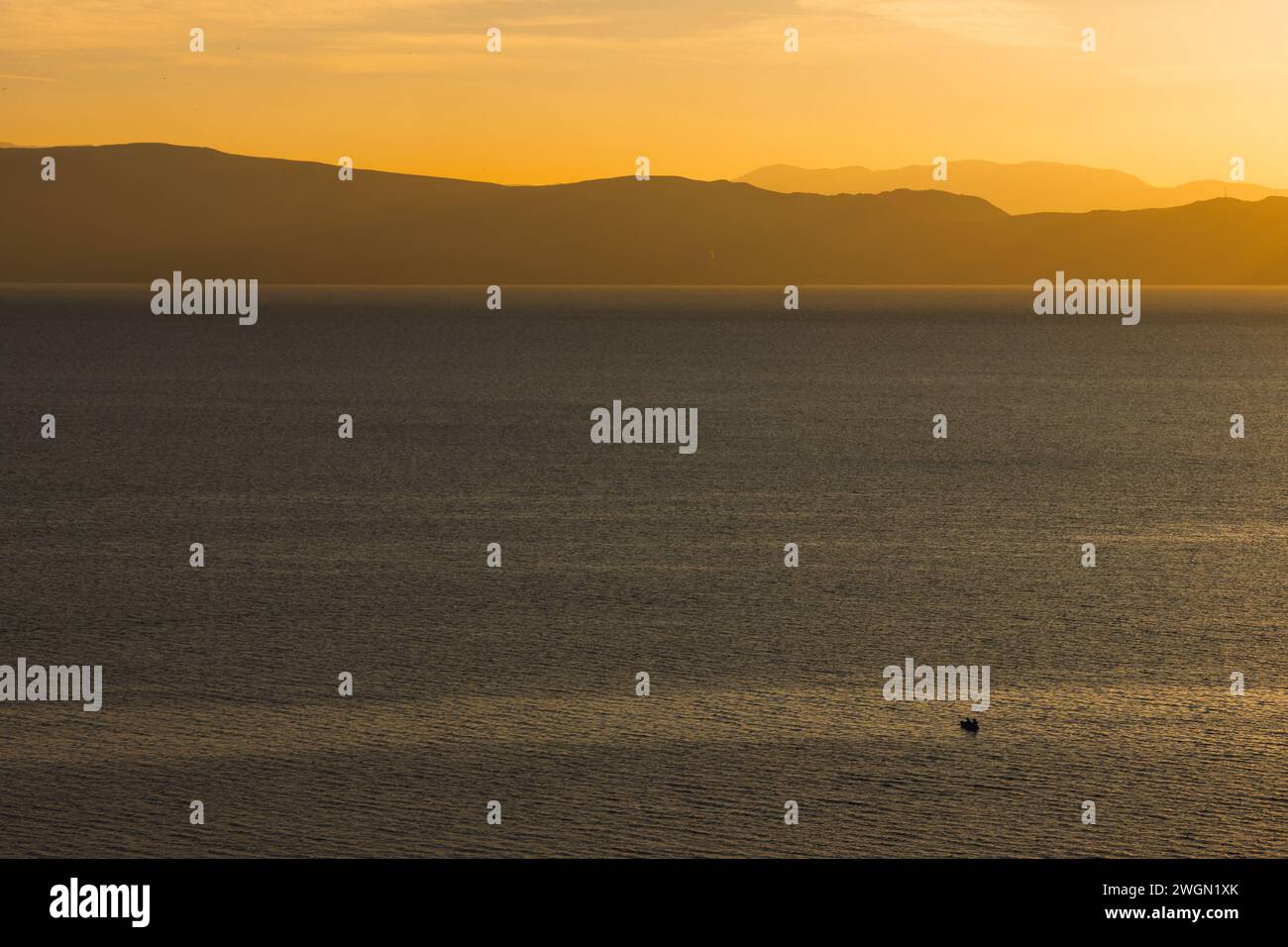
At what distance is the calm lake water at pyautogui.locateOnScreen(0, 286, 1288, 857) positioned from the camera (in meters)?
41.9

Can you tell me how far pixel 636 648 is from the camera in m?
58.8

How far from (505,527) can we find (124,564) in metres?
21.1

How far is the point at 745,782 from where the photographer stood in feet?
145

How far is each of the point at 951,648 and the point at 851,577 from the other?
13.7m

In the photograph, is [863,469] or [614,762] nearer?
[614,762]

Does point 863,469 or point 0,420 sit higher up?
point 0,420

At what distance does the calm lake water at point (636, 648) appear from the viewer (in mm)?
41938

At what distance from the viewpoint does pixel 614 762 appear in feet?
149

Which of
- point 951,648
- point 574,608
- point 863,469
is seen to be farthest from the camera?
point 863,469
